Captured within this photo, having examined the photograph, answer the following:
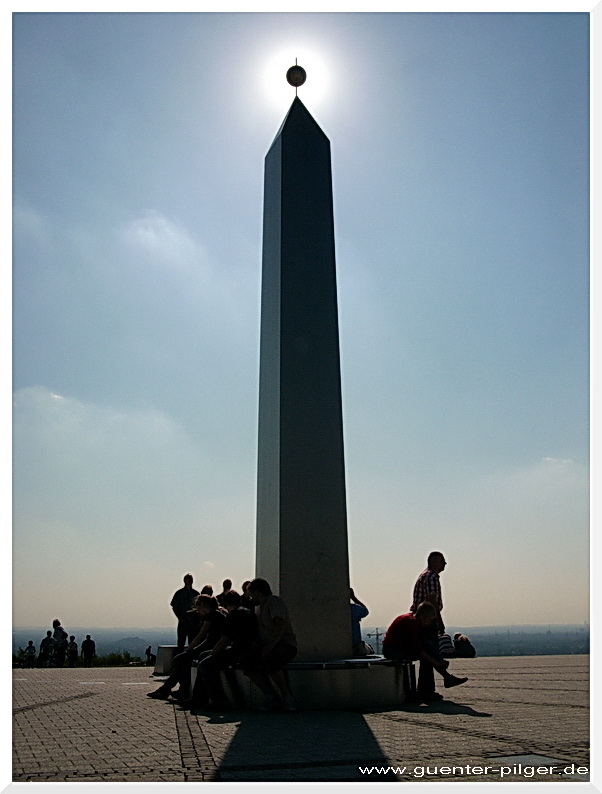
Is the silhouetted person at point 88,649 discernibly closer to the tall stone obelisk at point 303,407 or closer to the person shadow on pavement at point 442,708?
the tall stone obelisk at point 303,407

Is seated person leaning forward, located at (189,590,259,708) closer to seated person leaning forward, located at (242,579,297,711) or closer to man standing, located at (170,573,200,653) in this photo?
seated person leaning forward, located at (242,579,297,711)

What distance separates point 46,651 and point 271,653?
1390 cm

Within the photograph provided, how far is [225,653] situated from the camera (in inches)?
340

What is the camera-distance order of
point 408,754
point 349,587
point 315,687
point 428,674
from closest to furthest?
point 408,754, point 315,687, point 428,674, point 349,587

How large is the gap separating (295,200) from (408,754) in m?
6.89

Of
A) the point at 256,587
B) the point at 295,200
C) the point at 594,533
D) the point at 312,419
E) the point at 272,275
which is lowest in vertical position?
the point at 256,587

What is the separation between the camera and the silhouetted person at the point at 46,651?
20.1 metres

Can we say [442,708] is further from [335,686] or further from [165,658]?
[165,658]

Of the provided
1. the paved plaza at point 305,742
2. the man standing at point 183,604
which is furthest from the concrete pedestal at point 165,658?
the paved plaza at point 305,742

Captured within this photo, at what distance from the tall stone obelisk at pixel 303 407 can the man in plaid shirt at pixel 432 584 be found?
2.68 feet

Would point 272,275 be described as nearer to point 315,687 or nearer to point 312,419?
point 312,419

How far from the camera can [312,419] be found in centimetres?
970

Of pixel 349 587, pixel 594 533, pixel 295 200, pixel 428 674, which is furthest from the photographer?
pixel 295 200
